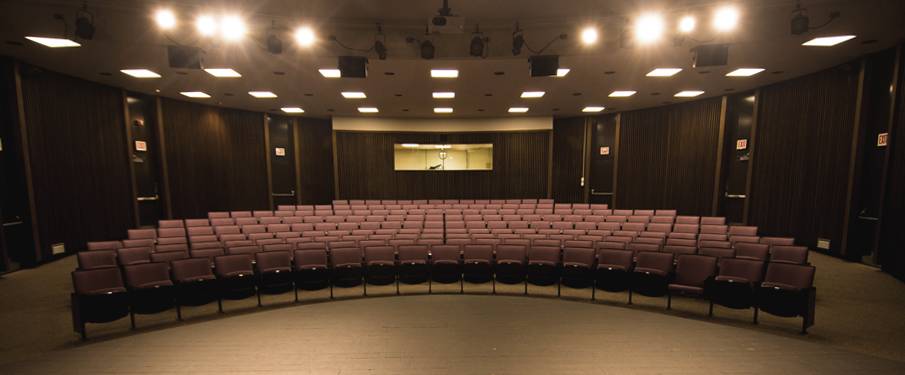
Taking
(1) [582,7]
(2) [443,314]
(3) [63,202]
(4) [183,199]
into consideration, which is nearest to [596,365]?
(2) [443,314]

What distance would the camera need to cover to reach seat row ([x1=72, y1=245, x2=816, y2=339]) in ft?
13.3

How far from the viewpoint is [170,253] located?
5.25 m

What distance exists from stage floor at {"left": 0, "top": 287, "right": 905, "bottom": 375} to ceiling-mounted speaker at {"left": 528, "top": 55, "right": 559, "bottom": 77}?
4235 millimetres

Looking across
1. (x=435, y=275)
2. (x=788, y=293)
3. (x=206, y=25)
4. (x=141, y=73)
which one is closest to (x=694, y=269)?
(x=788, y=293)

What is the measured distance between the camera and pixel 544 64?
6.14 meters

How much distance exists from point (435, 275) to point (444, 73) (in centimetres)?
454

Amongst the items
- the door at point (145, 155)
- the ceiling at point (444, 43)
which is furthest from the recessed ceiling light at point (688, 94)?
the door at point (145, 155)

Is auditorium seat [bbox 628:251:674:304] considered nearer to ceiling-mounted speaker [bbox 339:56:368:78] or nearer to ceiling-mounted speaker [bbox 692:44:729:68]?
ceiling-mounted speaker [bbox 692:44:729:68]

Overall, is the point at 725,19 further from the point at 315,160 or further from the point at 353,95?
the point at 315,160

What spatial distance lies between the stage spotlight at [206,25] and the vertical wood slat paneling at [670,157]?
12.6 meters

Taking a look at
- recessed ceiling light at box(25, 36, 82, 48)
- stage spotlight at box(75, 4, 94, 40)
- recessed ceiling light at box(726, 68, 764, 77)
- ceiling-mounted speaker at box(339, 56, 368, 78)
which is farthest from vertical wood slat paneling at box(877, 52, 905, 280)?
recessed ceiling light at box(25, 36, 82, 48)

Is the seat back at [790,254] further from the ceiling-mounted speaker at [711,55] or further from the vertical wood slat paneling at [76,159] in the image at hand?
the vertical wood slat paneling at [76,159]

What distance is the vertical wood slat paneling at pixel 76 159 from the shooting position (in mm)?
7078

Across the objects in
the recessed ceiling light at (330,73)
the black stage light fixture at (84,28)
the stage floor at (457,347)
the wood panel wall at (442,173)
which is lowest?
the stage floor at (457,347)
